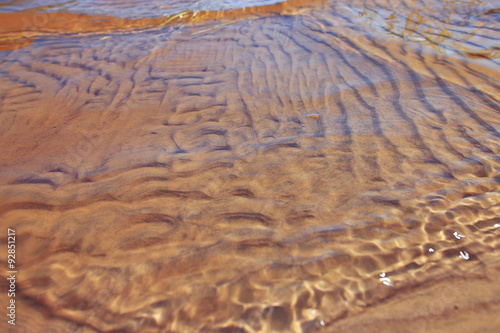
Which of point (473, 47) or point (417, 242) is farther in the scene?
point (473, 47)

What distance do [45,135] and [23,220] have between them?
1.03 m

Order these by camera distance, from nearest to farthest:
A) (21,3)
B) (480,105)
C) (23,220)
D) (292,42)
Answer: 1. (23,220)
2. (480,105)
3. (292,42)
4. (21,3)

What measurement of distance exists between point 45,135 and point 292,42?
9.66ft

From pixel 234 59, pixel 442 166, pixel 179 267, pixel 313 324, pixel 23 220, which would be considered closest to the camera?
pixel 313 324

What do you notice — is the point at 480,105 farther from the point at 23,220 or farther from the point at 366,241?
the point at 23,220

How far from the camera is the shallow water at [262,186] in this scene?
1758mm

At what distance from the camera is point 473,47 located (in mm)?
3990

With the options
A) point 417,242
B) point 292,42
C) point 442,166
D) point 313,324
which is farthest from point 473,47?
point 313,324

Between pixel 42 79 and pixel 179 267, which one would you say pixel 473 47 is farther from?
pixel 42 79

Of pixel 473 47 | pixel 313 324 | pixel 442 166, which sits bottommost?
pixel 313 324

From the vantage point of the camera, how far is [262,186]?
242 centimetres

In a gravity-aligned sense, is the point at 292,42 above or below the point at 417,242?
above

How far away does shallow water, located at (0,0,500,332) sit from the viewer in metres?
1.76

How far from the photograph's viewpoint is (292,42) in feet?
15.1
